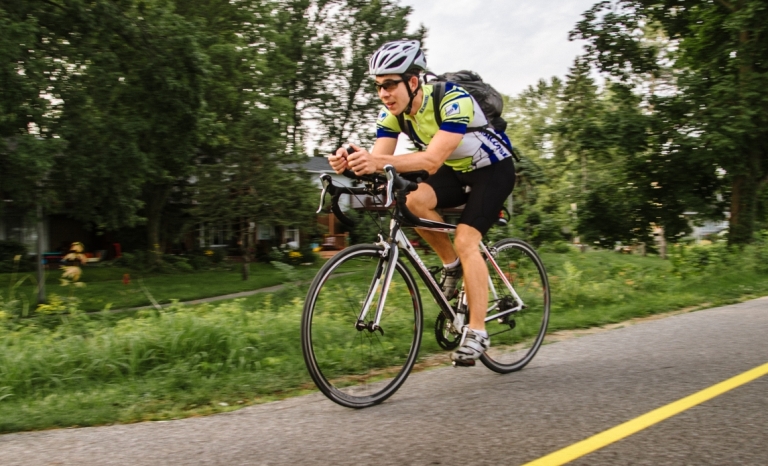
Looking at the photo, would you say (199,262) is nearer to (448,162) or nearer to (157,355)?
(157,355)

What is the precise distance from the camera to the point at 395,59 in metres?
4.05

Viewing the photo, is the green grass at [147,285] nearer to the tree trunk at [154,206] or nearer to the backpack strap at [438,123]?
the tree trunk at [154,206]

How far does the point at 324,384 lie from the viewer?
12.5 ft

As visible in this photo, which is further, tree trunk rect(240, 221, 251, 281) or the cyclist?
tree trunk rect(240, 221, 251, 281)

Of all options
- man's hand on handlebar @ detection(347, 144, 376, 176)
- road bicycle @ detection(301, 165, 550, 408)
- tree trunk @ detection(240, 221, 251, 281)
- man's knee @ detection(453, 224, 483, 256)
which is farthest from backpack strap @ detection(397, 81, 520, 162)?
tree trunk @ detection(240, 221, 251, 281)

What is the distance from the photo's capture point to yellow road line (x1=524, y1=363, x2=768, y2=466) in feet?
9.98

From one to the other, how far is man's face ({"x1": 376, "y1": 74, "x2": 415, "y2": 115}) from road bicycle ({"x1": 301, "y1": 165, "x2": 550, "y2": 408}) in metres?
0.42

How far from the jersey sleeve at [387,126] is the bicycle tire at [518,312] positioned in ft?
3.82

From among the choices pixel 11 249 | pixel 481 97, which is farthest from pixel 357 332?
pixel 11 249

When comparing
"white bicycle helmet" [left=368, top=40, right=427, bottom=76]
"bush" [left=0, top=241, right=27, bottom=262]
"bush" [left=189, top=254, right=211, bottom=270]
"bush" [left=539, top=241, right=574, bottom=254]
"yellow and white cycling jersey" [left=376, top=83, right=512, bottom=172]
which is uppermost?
"white bicycle helmet" [left=368, top=40, right=427, bottom=76]

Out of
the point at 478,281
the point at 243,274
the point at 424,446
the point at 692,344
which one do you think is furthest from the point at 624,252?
the point at 424,446

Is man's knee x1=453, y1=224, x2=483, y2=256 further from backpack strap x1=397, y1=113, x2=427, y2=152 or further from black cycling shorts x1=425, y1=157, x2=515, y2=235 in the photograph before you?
backpack strap x1=397, y1=113, x2=427, y2=152

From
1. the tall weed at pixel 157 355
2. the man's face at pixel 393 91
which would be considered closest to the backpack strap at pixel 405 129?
the man's face at pixel 393 91

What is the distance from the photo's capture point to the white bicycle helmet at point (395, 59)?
4043mm
